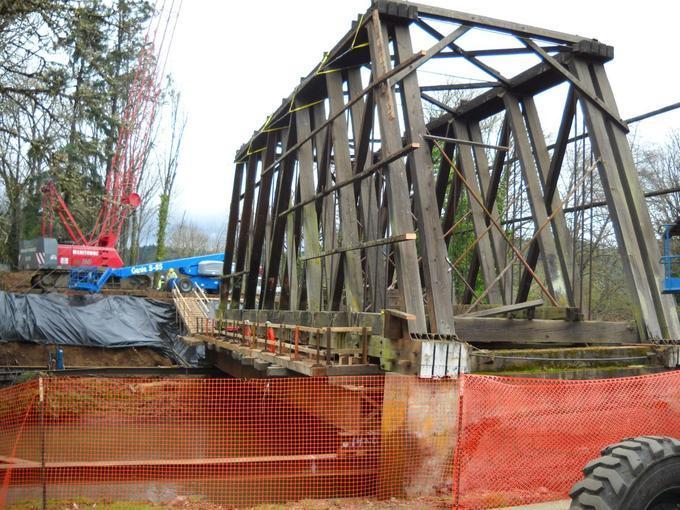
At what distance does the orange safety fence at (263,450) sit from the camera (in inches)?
312

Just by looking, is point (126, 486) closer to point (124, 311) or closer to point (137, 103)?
point (124, 311)

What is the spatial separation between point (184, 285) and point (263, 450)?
22.3m

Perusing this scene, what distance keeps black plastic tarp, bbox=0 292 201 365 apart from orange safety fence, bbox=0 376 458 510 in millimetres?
11747

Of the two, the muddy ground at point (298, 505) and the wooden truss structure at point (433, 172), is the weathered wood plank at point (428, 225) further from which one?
the muddy ground at point (298, 505)

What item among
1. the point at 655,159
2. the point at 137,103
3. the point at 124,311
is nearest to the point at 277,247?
the point at 124,311

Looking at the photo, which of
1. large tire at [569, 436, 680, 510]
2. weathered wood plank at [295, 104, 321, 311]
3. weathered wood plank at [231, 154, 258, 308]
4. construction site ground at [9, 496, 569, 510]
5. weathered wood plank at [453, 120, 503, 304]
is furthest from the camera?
weathered wood plank at [231, 154, 258, 308]

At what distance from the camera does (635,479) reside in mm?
3916

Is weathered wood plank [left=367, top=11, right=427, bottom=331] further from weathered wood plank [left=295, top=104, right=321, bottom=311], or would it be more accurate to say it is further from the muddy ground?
weathered wood plank [left=295, top=104, right=321, bottom=311]

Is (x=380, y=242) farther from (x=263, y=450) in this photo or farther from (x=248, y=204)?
(x=248, y=204)

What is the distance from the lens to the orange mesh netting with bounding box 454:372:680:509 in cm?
686

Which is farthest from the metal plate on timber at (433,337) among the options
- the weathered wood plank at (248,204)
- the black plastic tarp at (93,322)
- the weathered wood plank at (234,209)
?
the black plastic tarp at (93,322)

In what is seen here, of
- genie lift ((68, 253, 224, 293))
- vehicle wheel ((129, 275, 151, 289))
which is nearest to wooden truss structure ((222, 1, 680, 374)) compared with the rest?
genie lift ((68, 253, 224, 293))

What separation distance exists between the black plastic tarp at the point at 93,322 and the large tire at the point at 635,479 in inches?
912

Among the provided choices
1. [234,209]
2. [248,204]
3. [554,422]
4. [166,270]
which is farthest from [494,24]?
[166,270]
